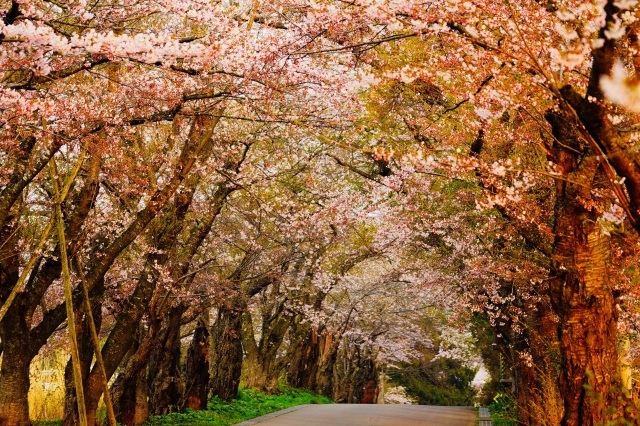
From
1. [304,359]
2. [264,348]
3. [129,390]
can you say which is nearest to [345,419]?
[129,390]

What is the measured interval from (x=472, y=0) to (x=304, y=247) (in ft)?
57.8

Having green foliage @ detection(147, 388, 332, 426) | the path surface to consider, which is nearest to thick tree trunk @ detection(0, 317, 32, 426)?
green foliage @ detection(147, 388, 332, 426)

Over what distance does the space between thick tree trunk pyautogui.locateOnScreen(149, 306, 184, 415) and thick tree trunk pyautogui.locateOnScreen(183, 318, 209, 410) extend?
56 centimetres

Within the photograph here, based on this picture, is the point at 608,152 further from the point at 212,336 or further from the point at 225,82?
the point at 212,336

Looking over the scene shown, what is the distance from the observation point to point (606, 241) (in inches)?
352

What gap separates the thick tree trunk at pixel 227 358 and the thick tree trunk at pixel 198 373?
2238mm

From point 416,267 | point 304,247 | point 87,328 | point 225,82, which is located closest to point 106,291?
point 87,328

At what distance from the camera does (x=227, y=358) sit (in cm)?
2139

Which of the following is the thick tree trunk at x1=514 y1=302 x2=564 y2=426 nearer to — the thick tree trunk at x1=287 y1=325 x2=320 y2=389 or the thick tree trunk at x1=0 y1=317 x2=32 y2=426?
the thick tree trunk at x1=0 y1=317 x2=32 y2=426

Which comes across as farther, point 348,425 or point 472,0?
point 348,425

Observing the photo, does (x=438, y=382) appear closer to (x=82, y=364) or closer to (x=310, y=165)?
(x=310, y=165)

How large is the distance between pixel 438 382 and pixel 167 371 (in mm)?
35184

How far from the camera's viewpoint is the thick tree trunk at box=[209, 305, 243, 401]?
69.8ft

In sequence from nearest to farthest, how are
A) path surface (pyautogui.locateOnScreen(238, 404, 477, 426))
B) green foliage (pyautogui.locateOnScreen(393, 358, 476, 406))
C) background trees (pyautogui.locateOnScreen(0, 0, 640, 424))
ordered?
background trees (pyautogui.locateOnScreen(0, 0, 640, 424)), path surface (pyautogui.locateOnScreen(238, 404, 477, 426)), green foliage (pyautogui.locateOnScreen(393, 358, 476, 406))
